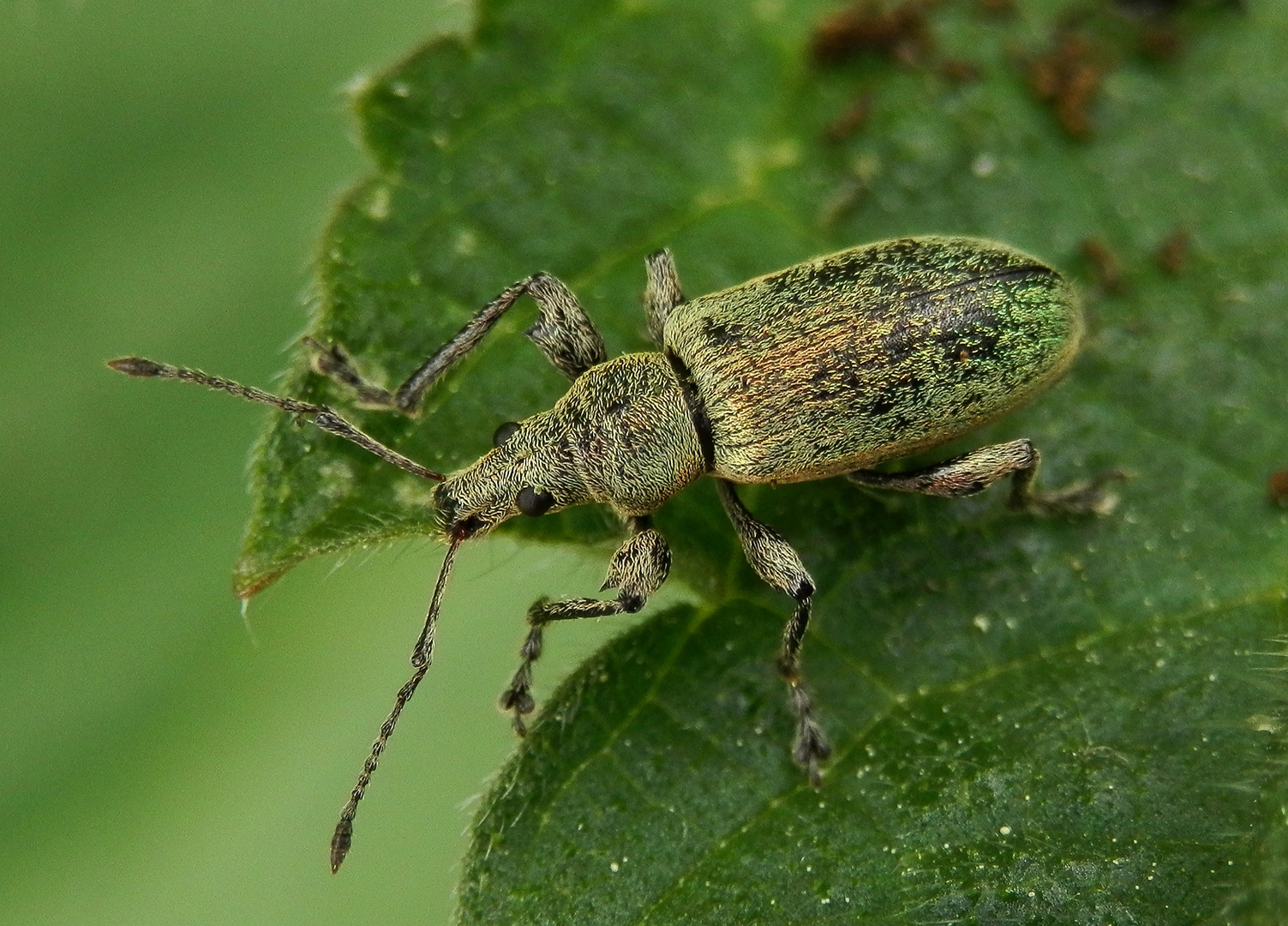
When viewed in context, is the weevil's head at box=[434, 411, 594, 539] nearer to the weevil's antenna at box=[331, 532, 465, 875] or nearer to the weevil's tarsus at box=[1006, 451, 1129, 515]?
the weevil's antenna at box=[331, 532, 465, 875]

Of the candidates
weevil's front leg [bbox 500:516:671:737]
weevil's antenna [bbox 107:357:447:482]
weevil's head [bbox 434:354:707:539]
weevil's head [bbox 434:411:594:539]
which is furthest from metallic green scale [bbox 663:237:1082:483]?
weevil's antenna [bbox 107:357:447:482]

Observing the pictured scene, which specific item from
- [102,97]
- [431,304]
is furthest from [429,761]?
[102,97]

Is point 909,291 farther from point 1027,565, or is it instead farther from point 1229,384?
point 1229,384

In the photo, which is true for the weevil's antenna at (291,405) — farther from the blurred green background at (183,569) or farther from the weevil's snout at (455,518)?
the blurred green background at (183,569)

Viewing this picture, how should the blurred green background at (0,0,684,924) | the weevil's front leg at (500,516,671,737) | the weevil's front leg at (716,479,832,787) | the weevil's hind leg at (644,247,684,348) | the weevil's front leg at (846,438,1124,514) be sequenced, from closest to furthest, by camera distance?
the weevil's front leg at (716,479,832,787), the weevil's front leg at (500,516,671,737), the weevil's front leg at (846,438,1124,514), the weevil's hind leg at (644,247,684,348), the blurred green background at (0,0,684,924)

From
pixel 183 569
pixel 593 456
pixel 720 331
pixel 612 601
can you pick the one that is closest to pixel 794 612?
pixel 612 601

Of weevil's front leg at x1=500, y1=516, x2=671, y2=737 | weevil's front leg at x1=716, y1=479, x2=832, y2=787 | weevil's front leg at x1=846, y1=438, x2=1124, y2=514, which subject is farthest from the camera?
weevil's front leg at x1=846, y1=438, x2=1124, y2=514
